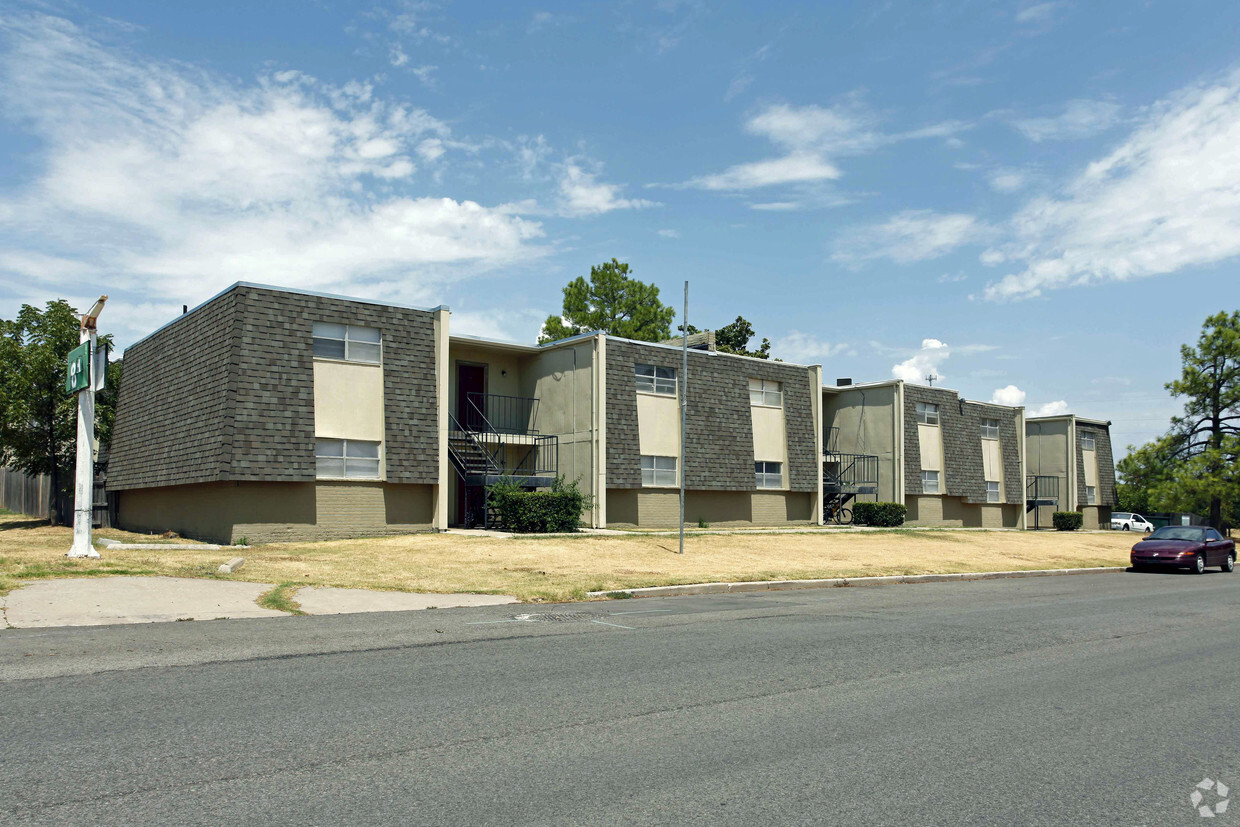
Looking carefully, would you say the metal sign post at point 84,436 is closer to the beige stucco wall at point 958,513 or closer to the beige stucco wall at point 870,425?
the beige stucco wall at point 870,425

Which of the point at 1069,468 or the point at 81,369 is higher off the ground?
the point at 81,369

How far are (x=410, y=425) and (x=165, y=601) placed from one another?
13833 millimetres

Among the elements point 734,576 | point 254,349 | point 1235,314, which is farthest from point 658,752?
point 1235,314

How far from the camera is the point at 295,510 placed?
2459 centimetres

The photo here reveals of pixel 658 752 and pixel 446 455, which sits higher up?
pixel 446 455

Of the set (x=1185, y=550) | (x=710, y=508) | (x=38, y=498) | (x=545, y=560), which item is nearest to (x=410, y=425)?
(x=545, y=560)

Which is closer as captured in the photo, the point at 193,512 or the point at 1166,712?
the point at 1166,712

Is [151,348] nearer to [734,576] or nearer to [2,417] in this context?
[2,417]

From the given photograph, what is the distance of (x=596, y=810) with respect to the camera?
15.9ft

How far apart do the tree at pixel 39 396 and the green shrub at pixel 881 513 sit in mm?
29602

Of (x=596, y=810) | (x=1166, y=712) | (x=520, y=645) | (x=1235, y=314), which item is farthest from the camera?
(x=1235, y=314)

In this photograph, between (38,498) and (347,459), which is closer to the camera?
(347,459)

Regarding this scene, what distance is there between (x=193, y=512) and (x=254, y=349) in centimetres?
566

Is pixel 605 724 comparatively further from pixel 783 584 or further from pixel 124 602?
pixel 783 584
